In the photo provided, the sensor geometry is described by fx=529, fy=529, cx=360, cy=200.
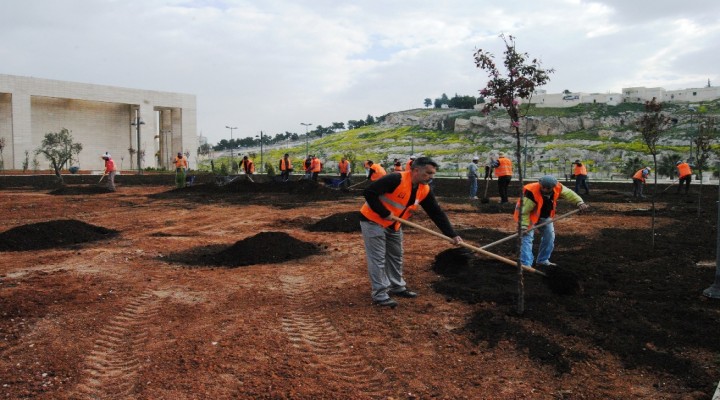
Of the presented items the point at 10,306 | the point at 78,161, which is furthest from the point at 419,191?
the point at 78,161

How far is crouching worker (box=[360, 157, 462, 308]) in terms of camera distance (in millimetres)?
5289

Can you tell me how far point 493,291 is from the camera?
5906 mm

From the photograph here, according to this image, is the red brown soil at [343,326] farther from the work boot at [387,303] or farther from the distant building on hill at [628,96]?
the distant building on hill at [628,96]

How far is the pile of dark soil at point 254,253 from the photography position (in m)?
7.95

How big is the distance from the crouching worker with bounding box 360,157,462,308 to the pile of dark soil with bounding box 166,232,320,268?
282cm

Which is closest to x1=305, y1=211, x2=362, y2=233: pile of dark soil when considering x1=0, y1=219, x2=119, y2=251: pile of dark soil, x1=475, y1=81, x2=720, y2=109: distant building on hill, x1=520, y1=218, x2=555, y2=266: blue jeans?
x1=0, y1=219, x2=119, y2=251: pile of dark soil

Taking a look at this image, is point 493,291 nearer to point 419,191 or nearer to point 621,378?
point 419,191

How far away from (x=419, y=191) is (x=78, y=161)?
57.0 metres

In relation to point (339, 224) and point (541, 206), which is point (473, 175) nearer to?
point (339, 224)

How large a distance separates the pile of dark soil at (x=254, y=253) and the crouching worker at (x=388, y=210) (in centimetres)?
282

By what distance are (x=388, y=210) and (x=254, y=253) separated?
3.47 m

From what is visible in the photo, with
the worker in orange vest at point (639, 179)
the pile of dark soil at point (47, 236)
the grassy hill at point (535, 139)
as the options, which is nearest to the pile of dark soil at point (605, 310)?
the pile of dark soil at point (47, 236)

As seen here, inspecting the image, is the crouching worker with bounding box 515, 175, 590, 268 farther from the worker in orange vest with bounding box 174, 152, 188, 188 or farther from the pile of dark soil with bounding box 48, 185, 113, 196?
the worker in orange vest with bounding box 174, 152, 188, 188

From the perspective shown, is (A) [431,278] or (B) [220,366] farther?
(A) [431,278]
